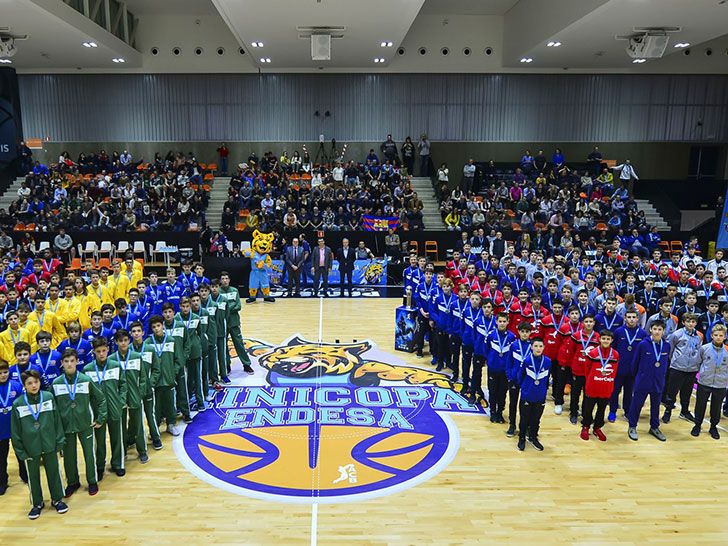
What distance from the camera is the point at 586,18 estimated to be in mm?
16891

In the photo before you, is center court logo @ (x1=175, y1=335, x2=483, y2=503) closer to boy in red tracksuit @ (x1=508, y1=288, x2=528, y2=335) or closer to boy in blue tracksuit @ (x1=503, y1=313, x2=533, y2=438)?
boy in blue tracksuit @ (x1=503, y1=313, x2=533, y2=438)

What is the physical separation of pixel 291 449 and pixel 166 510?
1.73 m

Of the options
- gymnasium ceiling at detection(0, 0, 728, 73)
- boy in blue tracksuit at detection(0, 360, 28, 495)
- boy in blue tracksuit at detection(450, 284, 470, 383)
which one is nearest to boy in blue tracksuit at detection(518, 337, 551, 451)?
boy in blue tracksuit at detection(450, 284, 470, 383)

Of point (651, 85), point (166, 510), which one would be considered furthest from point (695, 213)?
point (166, 510)

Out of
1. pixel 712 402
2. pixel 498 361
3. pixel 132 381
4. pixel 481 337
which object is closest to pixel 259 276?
pixel 481 337

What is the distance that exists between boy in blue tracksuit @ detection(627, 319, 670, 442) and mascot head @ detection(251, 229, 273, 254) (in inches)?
441

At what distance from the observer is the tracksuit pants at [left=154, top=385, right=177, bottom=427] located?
24.5ft

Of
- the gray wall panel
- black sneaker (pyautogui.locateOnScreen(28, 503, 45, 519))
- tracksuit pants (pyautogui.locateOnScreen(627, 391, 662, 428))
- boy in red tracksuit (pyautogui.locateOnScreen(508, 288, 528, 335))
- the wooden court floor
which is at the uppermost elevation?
the gray wall panel

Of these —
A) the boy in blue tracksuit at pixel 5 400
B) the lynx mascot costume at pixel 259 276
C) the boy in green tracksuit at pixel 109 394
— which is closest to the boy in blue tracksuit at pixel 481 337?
the boy in green tracksuit at pixel 109 394

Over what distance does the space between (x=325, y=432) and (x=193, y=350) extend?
2213 mm

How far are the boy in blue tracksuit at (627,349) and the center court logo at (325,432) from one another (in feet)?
6.66

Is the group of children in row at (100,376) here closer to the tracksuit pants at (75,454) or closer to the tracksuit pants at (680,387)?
the tracksuit pants at (75,454)

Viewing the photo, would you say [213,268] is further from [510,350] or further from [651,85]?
[651,85]

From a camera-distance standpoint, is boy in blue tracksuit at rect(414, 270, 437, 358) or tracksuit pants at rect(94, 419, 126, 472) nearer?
tracksuit pants at rect(94, 419, 126, 472)
